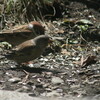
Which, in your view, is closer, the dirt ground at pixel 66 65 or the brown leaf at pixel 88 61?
the dirt ground at pixel 66 65

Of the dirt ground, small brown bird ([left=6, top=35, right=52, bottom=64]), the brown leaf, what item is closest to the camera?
the dirt ground

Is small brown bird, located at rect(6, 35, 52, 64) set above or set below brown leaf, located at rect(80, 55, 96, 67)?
above

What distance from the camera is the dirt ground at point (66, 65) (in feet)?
17.3

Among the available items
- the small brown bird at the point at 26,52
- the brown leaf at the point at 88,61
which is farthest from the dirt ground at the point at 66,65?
the small brown bird at the point at 26,52

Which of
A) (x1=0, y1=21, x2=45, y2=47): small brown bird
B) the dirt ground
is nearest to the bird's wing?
the dirt ground

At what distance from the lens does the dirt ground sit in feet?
17.3

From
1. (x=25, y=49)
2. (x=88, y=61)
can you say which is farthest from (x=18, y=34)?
(x=88, y=61)

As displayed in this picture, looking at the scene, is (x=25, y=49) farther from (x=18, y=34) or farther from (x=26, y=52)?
(x=18, y=34)

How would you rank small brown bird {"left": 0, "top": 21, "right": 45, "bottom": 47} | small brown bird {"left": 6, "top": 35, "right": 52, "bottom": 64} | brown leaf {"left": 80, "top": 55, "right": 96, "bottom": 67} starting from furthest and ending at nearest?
small brown bird {"left": 0, "top": 21, "right": 45, "bottom": 47}, brown leaf {"left": 80, "top": 55, "right": 96, "bottom": 67}, small brown bird {"left": 6, "top": 35, "right": 52, "bottom": 64}

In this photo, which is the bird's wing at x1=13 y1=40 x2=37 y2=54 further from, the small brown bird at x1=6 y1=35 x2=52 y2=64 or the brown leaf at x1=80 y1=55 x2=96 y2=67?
the brown leaf at x1=80 y1=55 x2=96 y2=67

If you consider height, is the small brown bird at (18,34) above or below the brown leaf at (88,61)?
above

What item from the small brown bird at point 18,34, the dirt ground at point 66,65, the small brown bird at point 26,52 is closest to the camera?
the dirt ground at point 66,65

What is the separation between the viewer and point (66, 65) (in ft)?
20.2

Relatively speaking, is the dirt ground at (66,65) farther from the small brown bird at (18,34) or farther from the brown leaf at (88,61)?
the small brown bird at (18,34)
